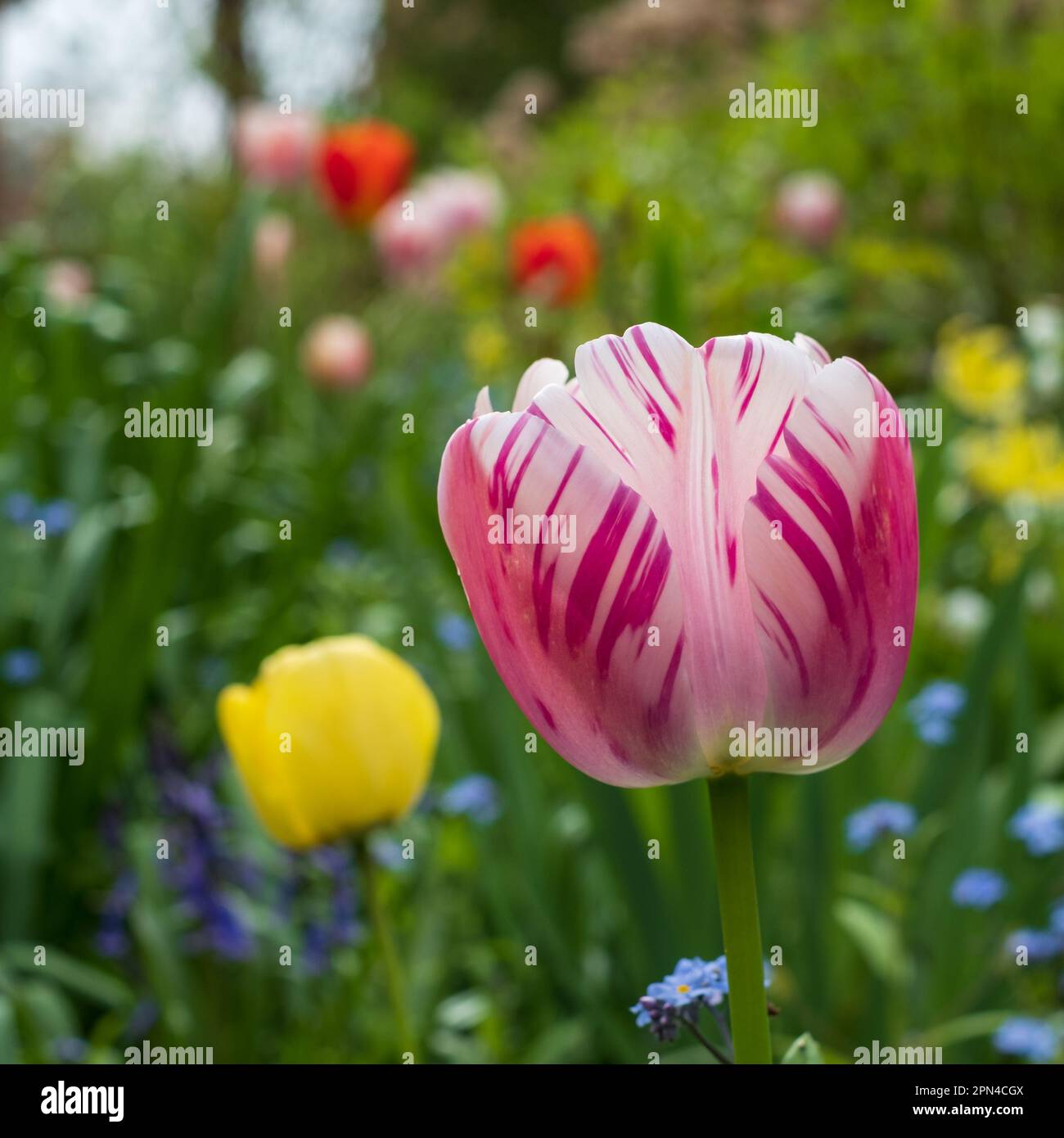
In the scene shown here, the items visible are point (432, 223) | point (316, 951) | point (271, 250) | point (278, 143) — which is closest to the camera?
point (316, 951)

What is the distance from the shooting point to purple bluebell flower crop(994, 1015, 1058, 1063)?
1.14 meters

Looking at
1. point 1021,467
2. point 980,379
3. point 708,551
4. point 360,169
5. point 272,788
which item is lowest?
point 272,788

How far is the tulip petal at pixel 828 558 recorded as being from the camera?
53 cm

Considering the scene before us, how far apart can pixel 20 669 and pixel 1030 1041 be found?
1.64 m

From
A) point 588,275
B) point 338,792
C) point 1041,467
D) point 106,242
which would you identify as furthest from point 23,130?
point 338,792

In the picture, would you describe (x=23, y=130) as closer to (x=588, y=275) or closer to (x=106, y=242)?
(x=106, y=242)

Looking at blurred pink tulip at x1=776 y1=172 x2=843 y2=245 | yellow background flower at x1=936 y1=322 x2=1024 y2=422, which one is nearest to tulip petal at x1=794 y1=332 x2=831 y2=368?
yellow background flower at x1=936 y1=322 x2=1024 y2=422

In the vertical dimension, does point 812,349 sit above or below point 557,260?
below

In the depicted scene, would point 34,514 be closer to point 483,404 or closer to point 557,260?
point 557,260

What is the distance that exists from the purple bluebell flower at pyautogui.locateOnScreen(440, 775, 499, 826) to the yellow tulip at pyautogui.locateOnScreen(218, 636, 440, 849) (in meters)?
0.52

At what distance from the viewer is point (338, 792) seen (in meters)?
1.05

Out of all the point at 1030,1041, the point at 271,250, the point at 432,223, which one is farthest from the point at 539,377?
the point at 432,223

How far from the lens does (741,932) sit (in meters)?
0.52
